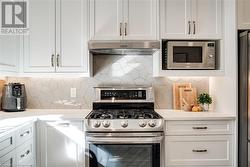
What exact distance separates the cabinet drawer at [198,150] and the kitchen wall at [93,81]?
0.79 m

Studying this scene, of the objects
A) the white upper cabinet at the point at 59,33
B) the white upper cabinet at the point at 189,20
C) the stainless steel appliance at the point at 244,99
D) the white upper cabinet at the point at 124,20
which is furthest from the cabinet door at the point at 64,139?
the stainless steel appliance at the point at 244,99

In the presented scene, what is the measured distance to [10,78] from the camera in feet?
10.4

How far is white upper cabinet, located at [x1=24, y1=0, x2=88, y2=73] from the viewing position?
2.82 m

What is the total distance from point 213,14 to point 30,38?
6.61 feet

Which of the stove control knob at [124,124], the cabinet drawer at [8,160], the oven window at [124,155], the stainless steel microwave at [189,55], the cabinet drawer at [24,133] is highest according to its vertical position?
the stainless steel microwave at [189,55]

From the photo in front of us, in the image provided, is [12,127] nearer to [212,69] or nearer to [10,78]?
[10,78]

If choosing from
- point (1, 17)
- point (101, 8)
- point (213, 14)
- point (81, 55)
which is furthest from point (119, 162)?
point (1, 17)

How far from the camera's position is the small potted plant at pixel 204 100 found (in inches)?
116

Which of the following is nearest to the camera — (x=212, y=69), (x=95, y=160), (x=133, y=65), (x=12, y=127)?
(x=12, y=127)

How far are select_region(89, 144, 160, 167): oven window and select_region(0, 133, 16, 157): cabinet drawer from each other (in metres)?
0.72

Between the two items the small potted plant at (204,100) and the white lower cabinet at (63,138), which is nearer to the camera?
the white lower cabinet at (63,138)

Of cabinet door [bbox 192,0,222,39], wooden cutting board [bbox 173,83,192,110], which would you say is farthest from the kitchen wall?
cabinet door [bbox 192,0,222,39]

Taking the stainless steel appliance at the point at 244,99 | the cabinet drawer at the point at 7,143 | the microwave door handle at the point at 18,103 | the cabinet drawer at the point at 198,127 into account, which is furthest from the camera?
the microwave door handle at the point at 18,103

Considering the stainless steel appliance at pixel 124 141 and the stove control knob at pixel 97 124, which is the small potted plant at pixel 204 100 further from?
the stove control knob at pixel 97 124
